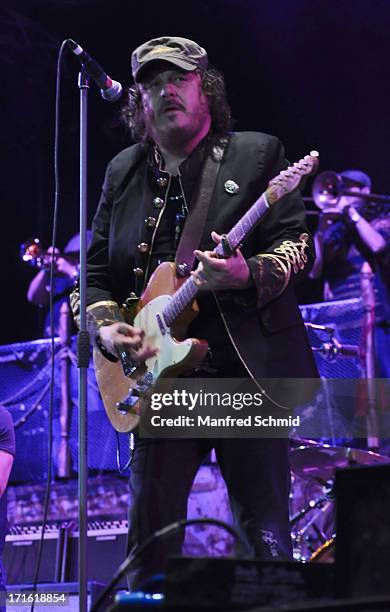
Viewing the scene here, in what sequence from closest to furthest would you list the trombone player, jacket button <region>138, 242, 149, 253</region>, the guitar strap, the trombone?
the guitar strap < jacket button <region>138, 242, 149, 253</region> < the trombone player < the trombone

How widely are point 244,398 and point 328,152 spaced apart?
5.78 metres

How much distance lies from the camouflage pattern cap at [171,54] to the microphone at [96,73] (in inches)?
4.1

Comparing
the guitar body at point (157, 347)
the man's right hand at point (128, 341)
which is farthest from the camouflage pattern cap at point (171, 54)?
the man's right hand at point (128, 341)

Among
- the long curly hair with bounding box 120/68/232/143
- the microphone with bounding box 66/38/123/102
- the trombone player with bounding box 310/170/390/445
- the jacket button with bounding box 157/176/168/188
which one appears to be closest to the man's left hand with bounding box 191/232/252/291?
the jacket button with bounding box 157/176/168/188

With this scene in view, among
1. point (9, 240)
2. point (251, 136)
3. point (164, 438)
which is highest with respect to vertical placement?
point (9, 240)

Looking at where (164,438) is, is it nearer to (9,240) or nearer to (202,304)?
(202,304)

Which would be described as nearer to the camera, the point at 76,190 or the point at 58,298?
the point at 58,298

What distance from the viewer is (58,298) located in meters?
8.62

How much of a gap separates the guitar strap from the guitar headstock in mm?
287

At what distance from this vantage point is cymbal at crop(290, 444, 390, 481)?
5449mm

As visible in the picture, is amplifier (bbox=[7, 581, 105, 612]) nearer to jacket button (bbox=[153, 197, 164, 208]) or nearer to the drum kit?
the drum kit

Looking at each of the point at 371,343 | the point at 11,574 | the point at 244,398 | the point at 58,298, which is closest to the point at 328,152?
the point at 371,343

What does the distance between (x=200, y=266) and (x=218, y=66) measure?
18.9ft

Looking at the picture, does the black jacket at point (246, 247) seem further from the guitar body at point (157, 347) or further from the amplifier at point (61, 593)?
the amplifier at point (61, 593)
